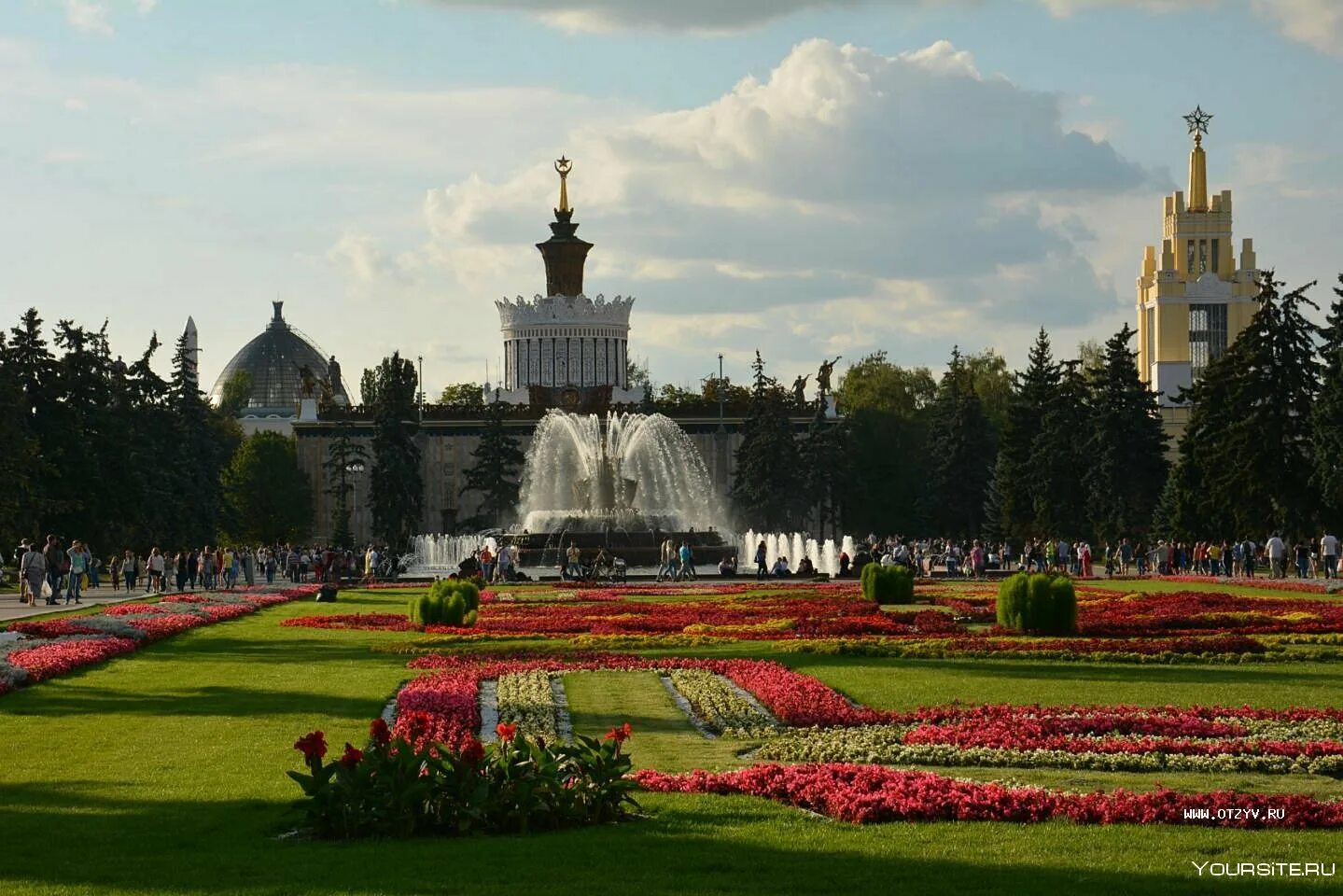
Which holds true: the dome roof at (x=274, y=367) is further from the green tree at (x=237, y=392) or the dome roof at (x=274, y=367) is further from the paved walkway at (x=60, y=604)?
the paved walkway at (x=60, y=604)

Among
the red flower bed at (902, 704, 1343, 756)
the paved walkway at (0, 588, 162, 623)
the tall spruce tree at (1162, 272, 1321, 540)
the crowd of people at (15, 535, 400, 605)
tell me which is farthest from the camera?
the tall spruce tree at (1162, 272, 1321, 540)

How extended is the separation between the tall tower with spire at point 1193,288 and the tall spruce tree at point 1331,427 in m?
47.8

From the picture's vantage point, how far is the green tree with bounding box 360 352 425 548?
78688 millimetres


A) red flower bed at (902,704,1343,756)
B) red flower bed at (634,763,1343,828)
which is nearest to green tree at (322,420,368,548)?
red flower bed at (902,704,1343,756)

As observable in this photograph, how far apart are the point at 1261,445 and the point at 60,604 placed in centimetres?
2884

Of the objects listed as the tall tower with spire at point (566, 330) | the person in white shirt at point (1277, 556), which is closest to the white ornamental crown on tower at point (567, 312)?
the tall tower with spire at point (566, 330)

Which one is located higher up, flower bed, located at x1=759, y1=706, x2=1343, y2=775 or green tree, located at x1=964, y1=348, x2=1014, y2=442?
green tree, located at x1=964, y1=348, x2=1014, y2=442

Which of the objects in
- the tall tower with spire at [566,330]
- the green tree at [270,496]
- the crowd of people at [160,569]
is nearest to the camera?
the crowd of people at [160,569]

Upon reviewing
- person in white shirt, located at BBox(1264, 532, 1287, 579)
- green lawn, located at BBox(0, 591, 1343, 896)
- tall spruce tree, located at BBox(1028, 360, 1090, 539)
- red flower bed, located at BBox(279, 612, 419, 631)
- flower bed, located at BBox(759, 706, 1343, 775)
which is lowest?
green lawn, located at BBox(0, 591, 1343, 896)

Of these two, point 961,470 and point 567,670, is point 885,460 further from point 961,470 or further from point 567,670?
point 567,670

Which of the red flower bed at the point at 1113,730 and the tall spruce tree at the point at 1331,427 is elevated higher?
the tall spruce tree at the point at 1331,427

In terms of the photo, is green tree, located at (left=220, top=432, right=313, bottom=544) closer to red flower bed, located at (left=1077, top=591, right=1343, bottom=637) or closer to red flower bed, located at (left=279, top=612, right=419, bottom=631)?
red flower bed, located at (left=279, top=612, right=419, bottom=631)

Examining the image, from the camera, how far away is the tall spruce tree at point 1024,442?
61.7m

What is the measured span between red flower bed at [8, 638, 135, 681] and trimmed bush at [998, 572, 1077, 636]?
36.8ft
